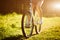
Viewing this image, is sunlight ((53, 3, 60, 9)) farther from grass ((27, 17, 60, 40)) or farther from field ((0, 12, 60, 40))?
grass ((27, 17, 60, 40))

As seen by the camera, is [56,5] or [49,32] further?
[56,5]

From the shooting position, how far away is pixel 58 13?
10336 mm

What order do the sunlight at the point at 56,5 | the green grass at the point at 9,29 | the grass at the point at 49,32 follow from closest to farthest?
the grass at the point at 49,32 < the green grass at the point at 9,29 < the sunlight at the point at 56,5

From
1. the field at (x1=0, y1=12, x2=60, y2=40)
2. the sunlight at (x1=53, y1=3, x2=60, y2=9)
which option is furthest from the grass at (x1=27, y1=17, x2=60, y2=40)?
the sunlight at (x1=53, y1=3, x2=60, y2=9)

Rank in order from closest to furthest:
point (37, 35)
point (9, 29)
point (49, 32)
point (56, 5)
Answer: point (37, 35)
point (49, 32)
point (9, 29)
point (56, 5)

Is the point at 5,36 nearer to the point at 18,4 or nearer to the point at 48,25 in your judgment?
the point at 48,25

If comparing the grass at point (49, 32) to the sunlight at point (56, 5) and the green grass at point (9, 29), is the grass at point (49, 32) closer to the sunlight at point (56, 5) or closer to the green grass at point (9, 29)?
the green grass at point (9, 29)

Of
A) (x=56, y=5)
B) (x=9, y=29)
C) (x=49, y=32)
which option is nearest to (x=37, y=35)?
(x=49, y=32)

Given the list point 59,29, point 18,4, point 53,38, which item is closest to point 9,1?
point 18,4

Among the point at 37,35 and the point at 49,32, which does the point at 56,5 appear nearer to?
the point at 49,32

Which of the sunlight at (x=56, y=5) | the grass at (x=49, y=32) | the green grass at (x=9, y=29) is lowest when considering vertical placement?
the grass at (x=49, y=32)

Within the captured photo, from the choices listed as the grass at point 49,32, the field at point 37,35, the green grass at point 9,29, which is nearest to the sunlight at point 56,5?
the field at point 37,35


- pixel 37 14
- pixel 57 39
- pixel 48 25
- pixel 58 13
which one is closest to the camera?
pixel 57 39

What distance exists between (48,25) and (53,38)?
5.98 ft
